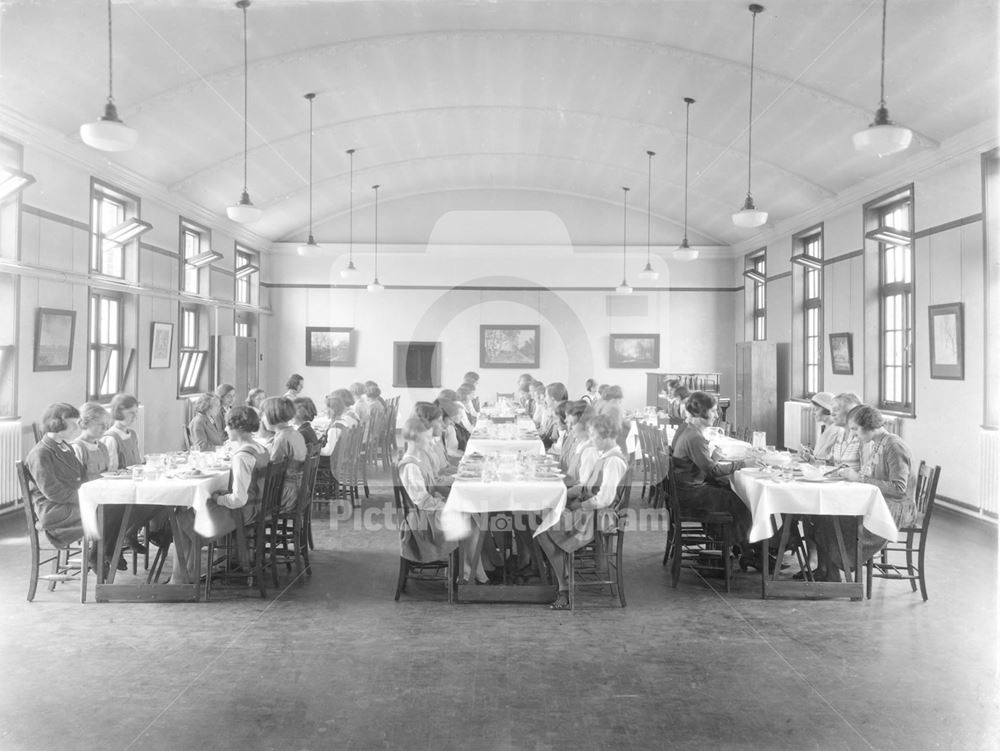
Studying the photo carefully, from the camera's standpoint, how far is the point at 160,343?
1076 cm

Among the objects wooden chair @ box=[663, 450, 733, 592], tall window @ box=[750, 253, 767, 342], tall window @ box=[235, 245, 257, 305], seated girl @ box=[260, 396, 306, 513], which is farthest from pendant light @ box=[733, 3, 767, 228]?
tall window @ box=[235, 245, 257, 305]

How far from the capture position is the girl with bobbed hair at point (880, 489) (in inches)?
204

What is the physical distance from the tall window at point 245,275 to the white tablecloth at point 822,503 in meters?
11.5

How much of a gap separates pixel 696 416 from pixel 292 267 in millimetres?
12331

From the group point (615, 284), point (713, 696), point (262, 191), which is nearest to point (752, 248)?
point (615, 284)

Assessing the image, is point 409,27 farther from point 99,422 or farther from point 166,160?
point 99,422

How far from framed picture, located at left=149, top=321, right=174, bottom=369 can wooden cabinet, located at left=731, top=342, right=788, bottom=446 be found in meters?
9.52

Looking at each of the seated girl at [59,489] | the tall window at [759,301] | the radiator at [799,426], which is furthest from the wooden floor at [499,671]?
the tall window at [759,301]

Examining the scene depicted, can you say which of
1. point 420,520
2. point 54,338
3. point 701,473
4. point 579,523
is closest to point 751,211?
point 701,473

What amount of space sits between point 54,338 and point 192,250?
4660 mm

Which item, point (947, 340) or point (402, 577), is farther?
point (947, 340)

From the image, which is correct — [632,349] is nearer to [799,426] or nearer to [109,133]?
[799,426]

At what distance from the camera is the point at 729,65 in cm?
819

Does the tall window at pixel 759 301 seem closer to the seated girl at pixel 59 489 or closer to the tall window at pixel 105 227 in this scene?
the tall window at pixel 105 227
